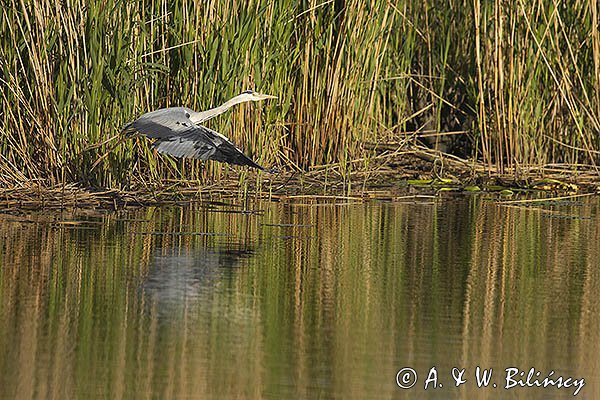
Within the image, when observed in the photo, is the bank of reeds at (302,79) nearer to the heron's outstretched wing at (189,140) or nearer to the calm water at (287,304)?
the heron's outstretched wing at (189,140)

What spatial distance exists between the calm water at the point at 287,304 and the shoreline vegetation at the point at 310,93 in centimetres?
72

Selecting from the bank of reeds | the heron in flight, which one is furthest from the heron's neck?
the bank of reeds

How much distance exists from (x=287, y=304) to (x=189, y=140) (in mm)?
2190

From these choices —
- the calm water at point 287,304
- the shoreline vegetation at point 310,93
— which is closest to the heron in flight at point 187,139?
the calm water at point 287,304

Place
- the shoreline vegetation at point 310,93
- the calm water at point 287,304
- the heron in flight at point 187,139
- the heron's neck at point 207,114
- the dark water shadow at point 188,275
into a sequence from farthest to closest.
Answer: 1. the shoreline vegetation at point 310,93
2. the heron's neck at point 207,114
3. the heron in flight at point 187,139
4. the dark water shadow at point 188,275
5. the calm water at point 287,304

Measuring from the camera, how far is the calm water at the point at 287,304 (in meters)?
3.63

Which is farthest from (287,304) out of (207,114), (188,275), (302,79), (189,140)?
(302,79)

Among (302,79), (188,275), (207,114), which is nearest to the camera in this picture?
(188,275)

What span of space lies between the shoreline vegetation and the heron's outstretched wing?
2.26 feet

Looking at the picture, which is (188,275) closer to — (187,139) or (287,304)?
(287,304)

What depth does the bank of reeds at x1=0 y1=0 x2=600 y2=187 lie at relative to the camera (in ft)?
24.1

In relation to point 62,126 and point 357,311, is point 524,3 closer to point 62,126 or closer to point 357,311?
point 62,126

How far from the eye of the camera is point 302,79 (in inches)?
353

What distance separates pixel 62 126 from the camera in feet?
23.9
